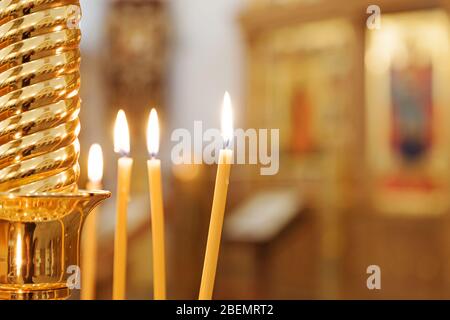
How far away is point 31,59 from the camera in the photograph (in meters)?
0.61

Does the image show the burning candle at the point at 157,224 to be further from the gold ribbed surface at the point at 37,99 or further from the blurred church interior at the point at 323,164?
the blurred church interior at the point at 323,164

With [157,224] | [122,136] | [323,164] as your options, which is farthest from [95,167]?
[323,164]

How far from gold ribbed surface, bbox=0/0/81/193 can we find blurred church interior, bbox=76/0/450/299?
4136mm

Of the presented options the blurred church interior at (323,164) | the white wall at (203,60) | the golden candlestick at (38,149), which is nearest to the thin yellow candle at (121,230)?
the golden candlestick at (38,149)

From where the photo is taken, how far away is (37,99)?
0.60 metres

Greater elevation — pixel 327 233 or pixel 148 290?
pixel 327 233

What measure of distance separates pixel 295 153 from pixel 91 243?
590cm

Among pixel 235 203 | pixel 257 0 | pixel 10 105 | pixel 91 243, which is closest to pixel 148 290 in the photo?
pixel 235 203

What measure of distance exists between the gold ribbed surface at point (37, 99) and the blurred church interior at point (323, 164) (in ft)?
13.6

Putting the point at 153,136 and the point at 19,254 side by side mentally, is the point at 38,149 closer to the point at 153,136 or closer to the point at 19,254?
the point at 19,254

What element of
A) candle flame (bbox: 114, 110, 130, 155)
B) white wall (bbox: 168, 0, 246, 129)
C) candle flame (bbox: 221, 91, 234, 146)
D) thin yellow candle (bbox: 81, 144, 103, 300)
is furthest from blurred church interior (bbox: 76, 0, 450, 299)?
candle flame (bbox: 221, 91, 234, 146)

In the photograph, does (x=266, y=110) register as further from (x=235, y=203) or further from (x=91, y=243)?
(x=91, y=243)

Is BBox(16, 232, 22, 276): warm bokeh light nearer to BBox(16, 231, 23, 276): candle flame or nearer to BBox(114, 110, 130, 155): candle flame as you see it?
BBox(16, 231, 23, 276): candle flame

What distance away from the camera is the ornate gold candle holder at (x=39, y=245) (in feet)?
1.97
